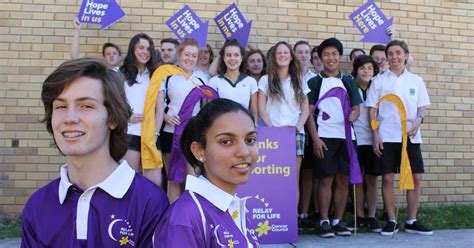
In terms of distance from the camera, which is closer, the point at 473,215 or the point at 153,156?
the point at 153,156

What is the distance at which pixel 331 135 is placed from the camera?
5191mm

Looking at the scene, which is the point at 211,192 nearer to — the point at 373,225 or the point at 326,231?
the point at 326,231

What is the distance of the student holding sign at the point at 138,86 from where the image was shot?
4.79 meters

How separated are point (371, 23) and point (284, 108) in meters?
1.89

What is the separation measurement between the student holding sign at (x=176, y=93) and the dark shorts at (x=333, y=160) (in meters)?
1.51

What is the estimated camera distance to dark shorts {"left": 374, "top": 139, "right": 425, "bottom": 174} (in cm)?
527

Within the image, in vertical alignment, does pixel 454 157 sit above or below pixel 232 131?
below

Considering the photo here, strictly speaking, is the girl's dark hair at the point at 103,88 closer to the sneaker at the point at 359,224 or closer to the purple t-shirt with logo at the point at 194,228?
the purple t-shirt with logo at the point at 194,228

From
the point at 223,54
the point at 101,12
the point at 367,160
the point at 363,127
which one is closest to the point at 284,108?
the point at 223,54

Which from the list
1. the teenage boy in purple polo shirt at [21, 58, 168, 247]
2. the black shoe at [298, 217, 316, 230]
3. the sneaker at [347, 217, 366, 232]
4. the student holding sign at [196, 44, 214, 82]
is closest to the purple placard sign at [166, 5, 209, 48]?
the student holding sign at [196, 44, 214, 82]

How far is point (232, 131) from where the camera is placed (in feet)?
6.07

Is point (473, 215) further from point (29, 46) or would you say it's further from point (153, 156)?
point (29, 46)

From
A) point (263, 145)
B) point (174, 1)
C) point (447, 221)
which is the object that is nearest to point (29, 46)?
point (174, 1)

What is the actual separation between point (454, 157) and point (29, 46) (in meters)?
6.15
